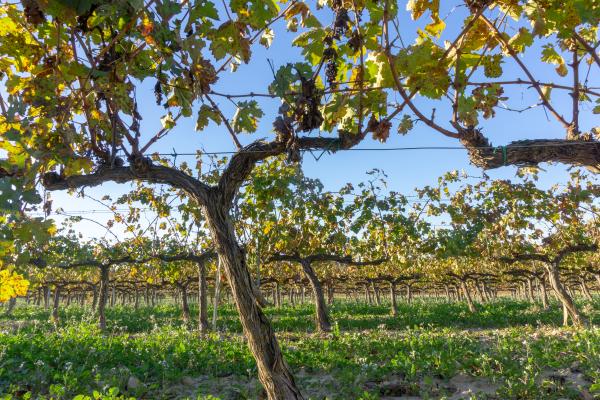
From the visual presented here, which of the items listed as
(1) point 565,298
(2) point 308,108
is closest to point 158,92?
(2) point 308,108

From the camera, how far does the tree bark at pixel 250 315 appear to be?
3.00 metres

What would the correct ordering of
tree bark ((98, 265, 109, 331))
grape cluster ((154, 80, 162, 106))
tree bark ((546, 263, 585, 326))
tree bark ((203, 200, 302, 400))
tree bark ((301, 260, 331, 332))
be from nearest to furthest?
grape cluster ((154, 80, 162, 106)) < tree bark ((203, 200, 302, 400)) < tree bark ((546, 263, 585, 326)) < tree bark ((98, 265, 109, 331)) < tree bark ((301, 260, 331, 332))

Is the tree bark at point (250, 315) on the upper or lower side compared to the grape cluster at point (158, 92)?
lower

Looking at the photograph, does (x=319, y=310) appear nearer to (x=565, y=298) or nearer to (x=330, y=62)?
(x=565, y=298)

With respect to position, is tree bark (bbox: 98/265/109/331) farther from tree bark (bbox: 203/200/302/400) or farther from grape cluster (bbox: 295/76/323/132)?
grape cluster (bbox: 295/76/323/132)

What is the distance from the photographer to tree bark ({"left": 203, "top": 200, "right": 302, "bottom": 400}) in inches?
118

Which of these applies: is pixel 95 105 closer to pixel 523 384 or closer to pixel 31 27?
pixel 31 27

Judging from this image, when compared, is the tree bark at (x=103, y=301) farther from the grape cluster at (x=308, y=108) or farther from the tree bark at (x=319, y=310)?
the grape cluster at (x=308, y=108)

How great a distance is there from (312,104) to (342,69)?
0.53 meters

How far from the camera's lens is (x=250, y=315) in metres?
3.09

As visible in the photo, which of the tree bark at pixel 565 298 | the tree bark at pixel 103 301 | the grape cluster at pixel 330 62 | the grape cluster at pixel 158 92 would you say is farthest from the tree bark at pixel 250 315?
the tree bark at pixel 565 298

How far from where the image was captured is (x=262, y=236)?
1279 cm

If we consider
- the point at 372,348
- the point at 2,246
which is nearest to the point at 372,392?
the point at 372,348

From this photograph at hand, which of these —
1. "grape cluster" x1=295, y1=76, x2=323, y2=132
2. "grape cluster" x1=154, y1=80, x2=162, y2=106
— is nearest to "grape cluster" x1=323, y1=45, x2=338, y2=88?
"grape cluster" x1=295, y1=76, x2=323, y2=132
